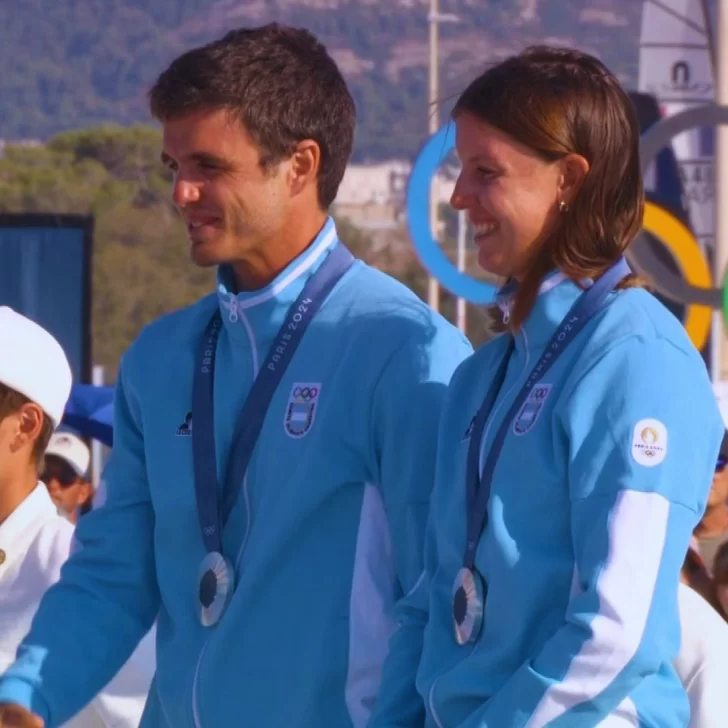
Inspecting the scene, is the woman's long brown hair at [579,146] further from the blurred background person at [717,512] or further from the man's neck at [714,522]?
the man's neck at [714,522]

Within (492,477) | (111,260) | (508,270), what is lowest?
(111,260)

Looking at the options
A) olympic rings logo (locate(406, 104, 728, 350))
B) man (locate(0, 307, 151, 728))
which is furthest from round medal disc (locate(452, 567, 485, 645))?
olympic rings logo (locate(406, 104, 728, 350))

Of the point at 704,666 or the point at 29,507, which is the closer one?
the point at 704,666

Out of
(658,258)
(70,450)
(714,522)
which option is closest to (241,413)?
(714,522)

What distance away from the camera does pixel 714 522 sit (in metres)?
5.66

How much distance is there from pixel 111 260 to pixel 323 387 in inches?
1457

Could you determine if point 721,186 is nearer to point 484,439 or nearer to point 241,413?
point 241,413

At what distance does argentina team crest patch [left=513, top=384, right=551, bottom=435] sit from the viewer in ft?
9.58

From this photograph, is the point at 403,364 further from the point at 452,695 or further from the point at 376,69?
the point at 376,69

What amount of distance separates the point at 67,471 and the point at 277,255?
459 centimetres

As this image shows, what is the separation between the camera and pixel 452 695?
9.63 ft

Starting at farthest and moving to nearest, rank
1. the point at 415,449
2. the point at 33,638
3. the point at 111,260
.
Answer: the point at 111,260 → the point at 33,638 → the point at 415,449

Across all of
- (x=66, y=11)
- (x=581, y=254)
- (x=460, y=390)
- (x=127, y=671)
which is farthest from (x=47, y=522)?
(x=66, y=11)

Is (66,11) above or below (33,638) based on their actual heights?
above
